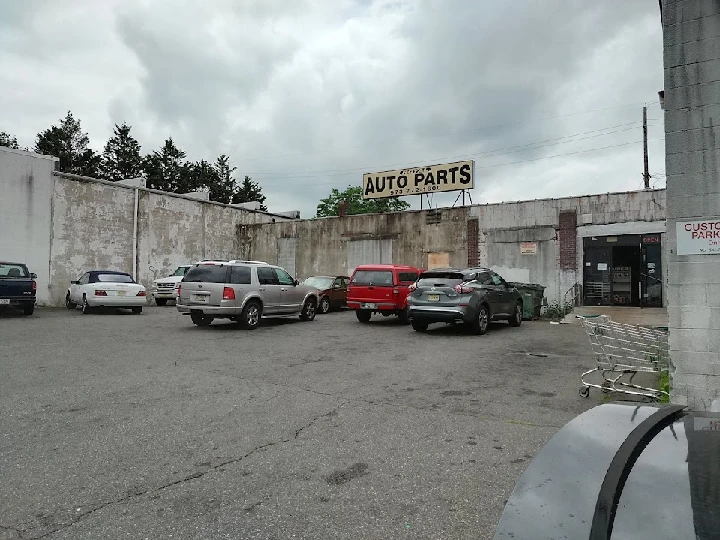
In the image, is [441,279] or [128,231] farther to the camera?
[128,231]

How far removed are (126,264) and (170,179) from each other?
40441 mm

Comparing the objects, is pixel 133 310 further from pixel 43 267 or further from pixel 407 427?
pixel 407 427

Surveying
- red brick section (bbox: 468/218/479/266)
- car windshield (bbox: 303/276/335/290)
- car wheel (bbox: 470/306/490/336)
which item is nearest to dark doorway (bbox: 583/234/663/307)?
red brick section (bbox: 468/218/479/266)

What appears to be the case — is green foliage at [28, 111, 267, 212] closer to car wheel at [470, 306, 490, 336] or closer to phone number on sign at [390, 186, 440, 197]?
phone number on sign at [390, 186, 440, 197]

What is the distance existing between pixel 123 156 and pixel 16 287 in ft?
156

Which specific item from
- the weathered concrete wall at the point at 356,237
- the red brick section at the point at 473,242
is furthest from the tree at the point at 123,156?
the red brick section at the point at 473,242

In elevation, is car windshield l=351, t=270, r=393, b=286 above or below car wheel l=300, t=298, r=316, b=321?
above

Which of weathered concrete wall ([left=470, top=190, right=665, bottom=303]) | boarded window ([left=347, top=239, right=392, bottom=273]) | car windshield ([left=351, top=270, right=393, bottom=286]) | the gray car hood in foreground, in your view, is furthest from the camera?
boarded window ([left=347, top=239, right=392, bottom=273])

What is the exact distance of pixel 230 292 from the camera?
1316cm

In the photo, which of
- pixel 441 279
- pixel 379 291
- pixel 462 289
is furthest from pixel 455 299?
pixel 379 291

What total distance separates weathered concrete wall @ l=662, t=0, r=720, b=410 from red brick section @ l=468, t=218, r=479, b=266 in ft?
52.5

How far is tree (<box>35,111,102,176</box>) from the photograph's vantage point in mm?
52778

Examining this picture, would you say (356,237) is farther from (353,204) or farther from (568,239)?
(353,204)

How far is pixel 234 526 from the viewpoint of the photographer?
10.2 feet
